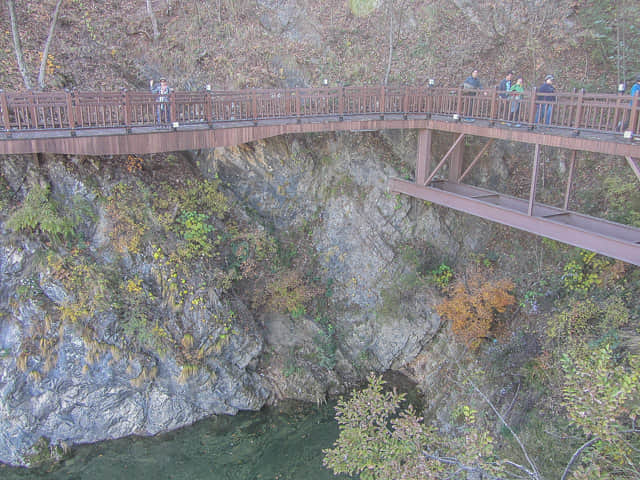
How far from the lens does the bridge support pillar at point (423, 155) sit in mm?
15469

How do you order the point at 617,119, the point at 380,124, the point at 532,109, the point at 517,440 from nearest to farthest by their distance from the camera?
the point at 517,440
the point at 617,119
the point at 532,109
the point at 380,124

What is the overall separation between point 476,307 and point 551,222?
3.74 meters

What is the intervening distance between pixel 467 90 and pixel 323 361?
1013 cm

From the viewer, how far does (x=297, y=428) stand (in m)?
14.3

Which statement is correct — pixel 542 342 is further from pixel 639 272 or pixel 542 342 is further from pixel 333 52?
pixel 333 52

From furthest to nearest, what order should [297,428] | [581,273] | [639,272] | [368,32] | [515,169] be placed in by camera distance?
1. [368,32]
2. [515,169]
3. [297,428]
4. [581,273]
5. [639,272]

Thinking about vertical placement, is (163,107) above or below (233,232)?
above

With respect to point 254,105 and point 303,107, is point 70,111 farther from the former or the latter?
point 303,107

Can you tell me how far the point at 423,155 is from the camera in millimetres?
15664

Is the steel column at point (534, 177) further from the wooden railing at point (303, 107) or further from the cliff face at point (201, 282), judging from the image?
the cliff face at point (201, 282)

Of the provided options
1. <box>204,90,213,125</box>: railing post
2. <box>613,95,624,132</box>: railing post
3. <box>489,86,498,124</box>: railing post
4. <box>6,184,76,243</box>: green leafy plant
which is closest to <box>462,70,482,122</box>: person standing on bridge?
<box>489,86,498,124</box>: railing post

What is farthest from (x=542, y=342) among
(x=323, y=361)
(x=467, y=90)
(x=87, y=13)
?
(x=87, y=13)

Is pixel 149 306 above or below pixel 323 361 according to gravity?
above

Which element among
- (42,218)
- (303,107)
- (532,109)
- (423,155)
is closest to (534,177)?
(532,109)
